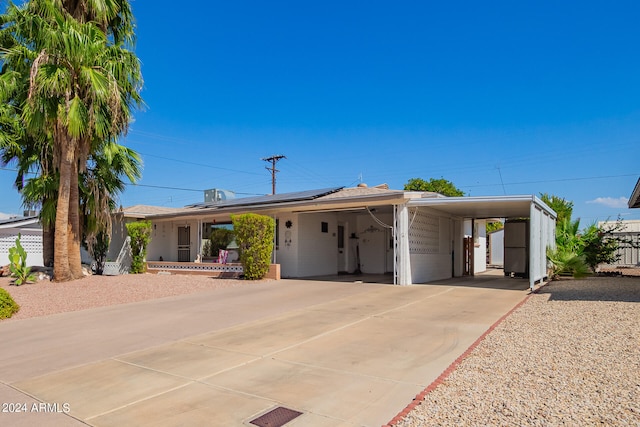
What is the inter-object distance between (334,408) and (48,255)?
57.8ft

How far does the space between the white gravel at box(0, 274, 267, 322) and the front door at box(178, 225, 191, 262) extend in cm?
519

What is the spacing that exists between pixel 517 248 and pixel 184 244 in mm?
15353

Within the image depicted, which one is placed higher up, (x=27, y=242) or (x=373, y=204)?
(x=373, y=204)

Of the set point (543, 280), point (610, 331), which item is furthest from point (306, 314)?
point (543, 280)

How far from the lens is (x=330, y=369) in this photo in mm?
5242

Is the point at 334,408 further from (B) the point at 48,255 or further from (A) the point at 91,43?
(B) the point at 48,255

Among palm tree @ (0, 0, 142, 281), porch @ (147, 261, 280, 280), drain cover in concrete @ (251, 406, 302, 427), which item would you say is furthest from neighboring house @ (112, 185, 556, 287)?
drain cover in concrete @ (251, 406, 302, 427)

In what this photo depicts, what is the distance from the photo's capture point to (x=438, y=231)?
17.2m

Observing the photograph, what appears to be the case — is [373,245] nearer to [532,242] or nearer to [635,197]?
[532,242]

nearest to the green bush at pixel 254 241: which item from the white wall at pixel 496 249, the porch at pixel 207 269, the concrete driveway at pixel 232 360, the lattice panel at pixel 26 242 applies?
the porch at pixel 207 269

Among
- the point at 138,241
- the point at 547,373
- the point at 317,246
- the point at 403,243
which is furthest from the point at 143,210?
the point at 547,373

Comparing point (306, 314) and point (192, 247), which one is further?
point (192, 247)

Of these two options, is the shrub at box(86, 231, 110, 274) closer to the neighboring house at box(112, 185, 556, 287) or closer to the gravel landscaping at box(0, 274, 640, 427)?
the neighboring house at box(112, 185, 556, 287)

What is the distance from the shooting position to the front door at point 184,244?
21.4 metres
